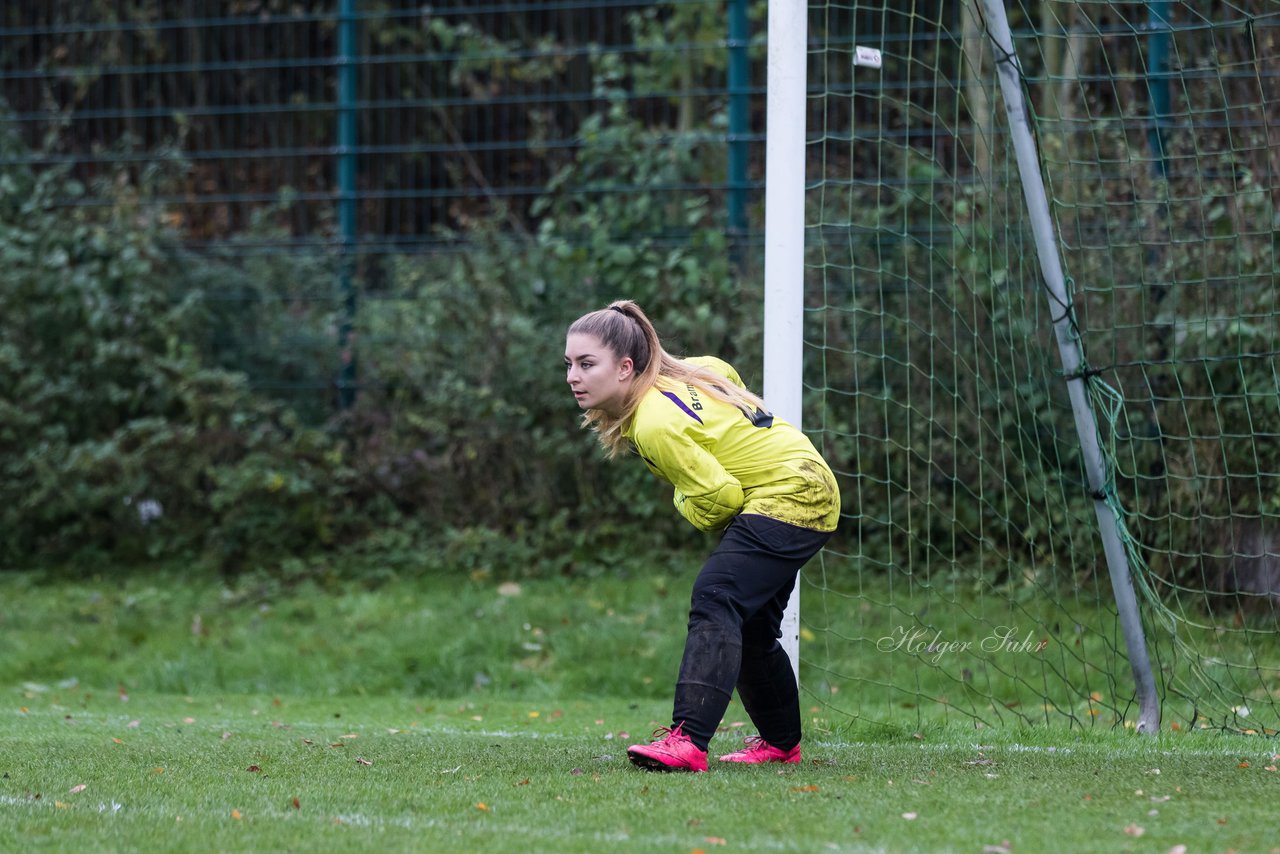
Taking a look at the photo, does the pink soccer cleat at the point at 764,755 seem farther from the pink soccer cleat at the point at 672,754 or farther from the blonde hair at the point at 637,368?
the blonde hair at the point at 637,368

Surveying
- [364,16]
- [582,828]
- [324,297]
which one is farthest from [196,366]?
[582,828]

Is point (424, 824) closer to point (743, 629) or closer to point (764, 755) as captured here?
point (743, 629)

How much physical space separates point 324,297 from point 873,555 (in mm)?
4354

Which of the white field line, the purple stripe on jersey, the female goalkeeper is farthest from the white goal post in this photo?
the white field line

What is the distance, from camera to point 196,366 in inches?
379

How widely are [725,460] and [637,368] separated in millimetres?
392

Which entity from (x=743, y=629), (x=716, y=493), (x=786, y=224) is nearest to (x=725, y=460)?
(x=716, y=493)

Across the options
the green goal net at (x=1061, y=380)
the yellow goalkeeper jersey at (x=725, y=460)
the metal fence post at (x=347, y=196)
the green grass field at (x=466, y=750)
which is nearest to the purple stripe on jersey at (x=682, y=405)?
the yellow goalkeeper jersey at (x=725, y=460)

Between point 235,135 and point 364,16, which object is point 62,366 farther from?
point 364,16

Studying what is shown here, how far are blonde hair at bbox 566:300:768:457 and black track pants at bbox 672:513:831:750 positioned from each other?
0.42m

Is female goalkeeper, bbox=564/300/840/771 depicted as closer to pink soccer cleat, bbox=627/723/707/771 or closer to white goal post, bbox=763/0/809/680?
pink soccer cleat, bbox=627/723/707/771

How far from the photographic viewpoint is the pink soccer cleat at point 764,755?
4.56 metres

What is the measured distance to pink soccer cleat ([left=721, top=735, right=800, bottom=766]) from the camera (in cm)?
456

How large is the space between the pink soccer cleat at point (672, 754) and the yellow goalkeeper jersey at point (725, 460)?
65 cm
